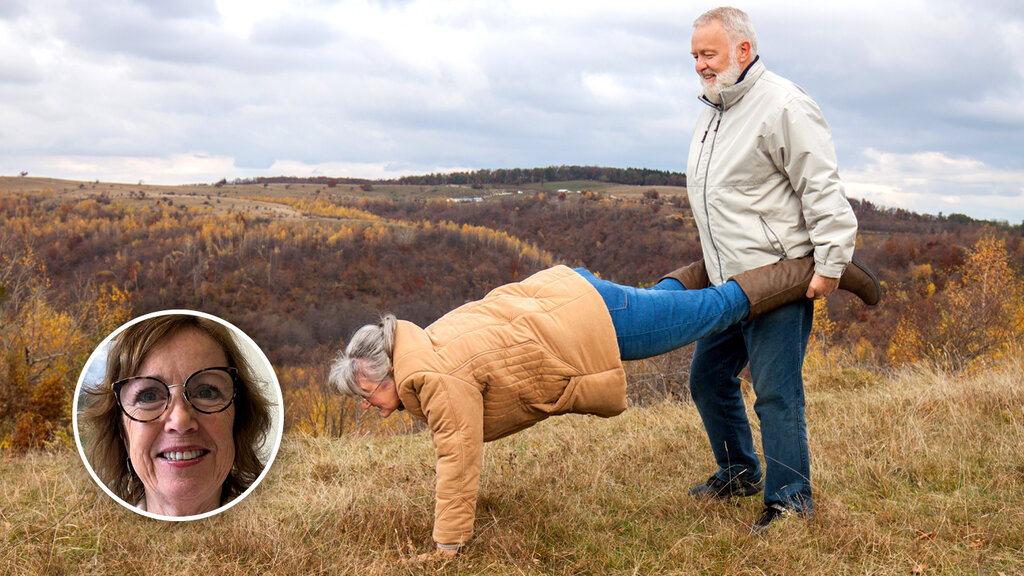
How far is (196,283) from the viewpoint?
3521 inches

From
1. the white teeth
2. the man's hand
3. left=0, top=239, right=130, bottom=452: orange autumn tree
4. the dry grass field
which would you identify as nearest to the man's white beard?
the man's hand

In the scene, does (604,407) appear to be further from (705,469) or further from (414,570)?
(705,469)

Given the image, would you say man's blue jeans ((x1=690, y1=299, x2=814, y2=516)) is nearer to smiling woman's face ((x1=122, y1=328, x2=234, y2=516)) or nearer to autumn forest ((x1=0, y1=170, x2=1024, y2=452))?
smiling woman's face ((x1=122, y1=328, x2=234, y2=516))

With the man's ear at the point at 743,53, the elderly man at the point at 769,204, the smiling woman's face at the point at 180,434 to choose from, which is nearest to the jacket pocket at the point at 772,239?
the elderly man at the point at 769,204

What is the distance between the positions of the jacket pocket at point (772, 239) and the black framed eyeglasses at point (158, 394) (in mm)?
2383

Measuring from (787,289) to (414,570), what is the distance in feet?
6.63

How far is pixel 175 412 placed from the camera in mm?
2514

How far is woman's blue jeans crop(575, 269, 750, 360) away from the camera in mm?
3076

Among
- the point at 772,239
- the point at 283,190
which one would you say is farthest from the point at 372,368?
the point at 283,190

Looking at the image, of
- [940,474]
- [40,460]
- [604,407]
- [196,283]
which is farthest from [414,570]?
[196,283]

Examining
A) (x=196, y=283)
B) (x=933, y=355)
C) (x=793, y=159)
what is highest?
(x=793, y=159)

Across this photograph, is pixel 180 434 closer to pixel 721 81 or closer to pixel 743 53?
pixel 721 81

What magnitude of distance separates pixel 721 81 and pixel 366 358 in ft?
6.68

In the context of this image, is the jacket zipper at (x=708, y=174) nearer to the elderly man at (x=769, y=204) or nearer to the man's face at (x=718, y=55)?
the elderly man at (x=769, y=204)
